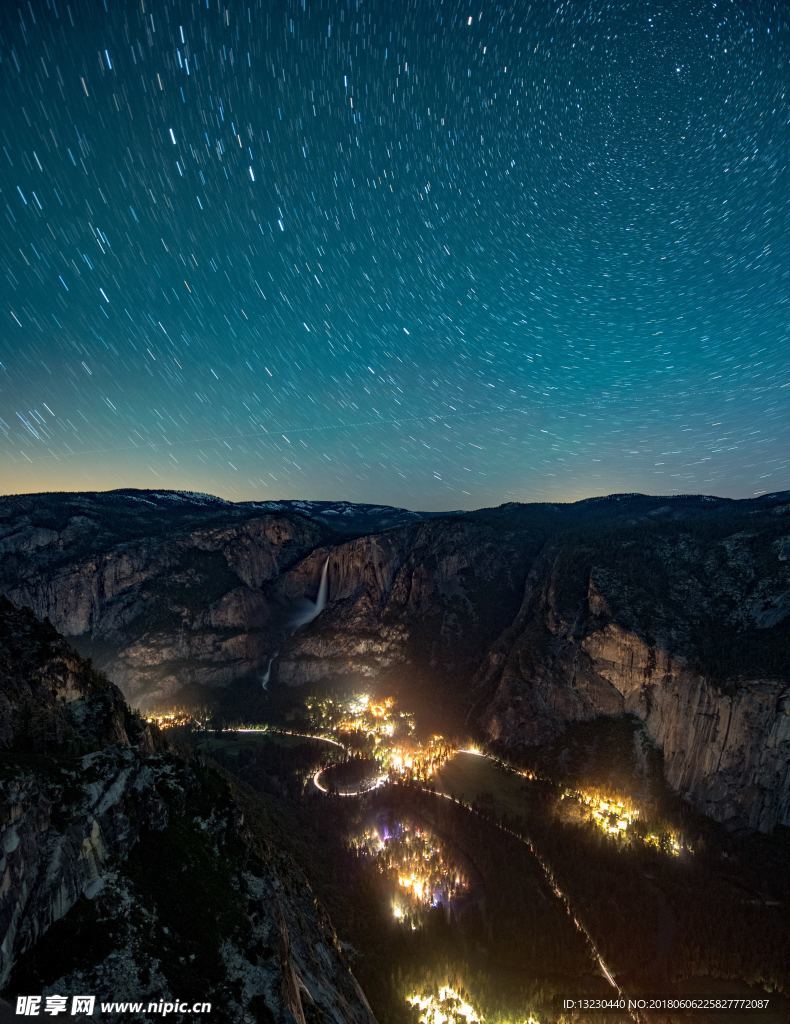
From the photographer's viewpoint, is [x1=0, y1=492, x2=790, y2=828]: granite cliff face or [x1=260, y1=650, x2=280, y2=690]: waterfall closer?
[x1=0, y1=492, x2=790, y2=828]: granite cliff face

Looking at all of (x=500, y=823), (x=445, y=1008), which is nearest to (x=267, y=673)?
(x=500, y=823)

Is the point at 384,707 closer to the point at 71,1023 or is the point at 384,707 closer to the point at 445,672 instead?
the point at 445,672

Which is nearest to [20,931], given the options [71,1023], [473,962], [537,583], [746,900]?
[71,1023]

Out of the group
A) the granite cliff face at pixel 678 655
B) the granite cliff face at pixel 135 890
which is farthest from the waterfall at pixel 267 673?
the granite cliff face at pixel 135 890

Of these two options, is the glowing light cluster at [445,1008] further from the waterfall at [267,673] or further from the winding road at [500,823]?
the waterfall at [267,673]

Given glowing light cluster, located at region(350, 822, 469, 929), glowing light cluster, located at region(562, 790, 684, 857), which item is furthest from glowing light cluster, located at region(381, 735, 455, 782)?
glowing light cluster, located at region(562, 790, 684, 857)

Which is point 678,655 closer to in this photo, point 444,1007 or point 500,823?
point 500,823

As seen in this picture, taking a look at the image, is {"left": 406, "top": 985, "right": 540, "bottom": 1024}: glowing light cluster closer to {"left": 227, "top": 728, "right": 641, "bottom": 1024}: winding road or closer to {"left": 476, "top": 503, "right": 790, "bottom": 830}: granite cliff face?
{"left": 227, "top": 728, "right": 641, "bottom": 1024}: winding road
